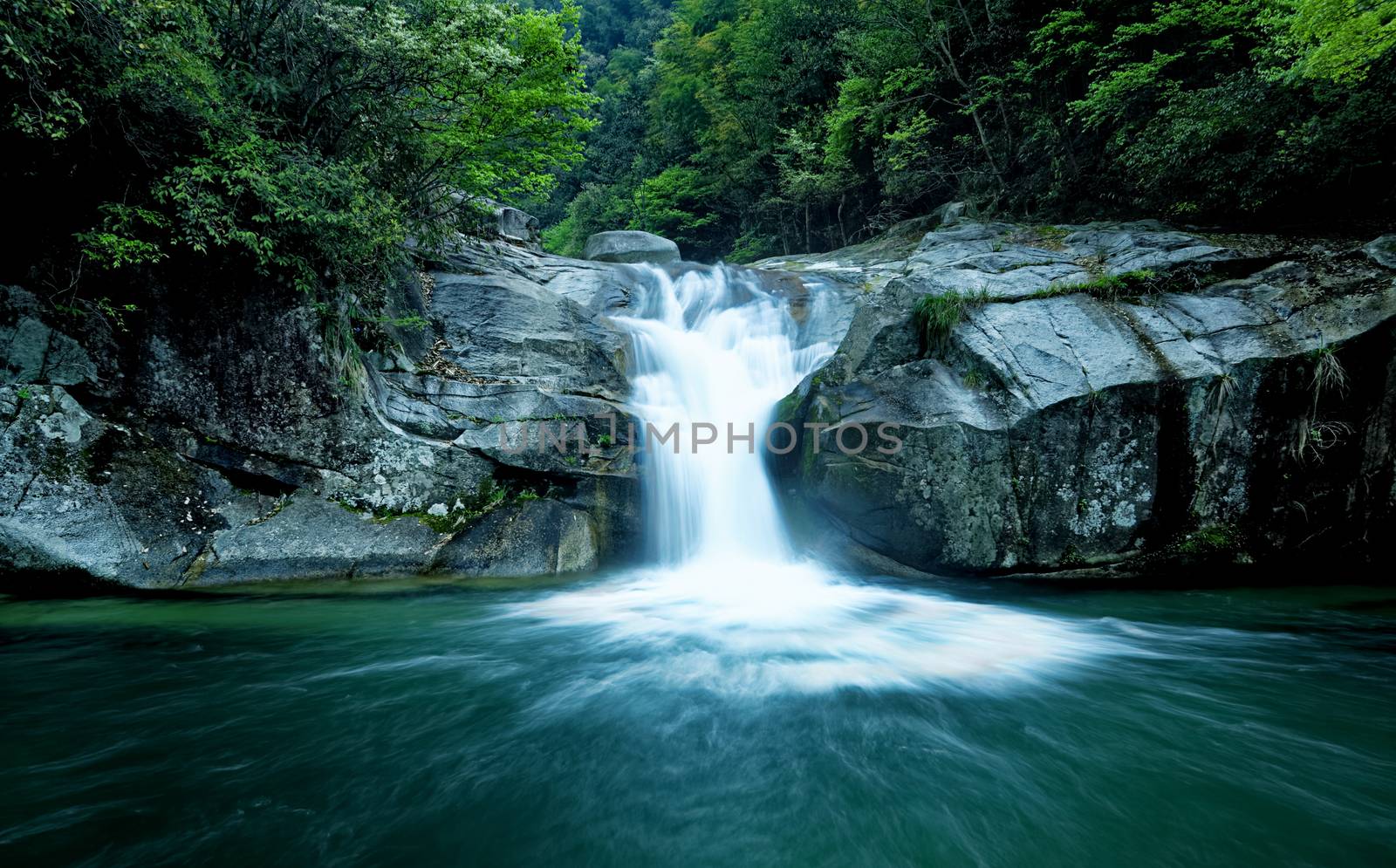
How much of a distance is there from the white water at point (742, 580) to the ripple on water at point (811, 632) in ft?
0.07

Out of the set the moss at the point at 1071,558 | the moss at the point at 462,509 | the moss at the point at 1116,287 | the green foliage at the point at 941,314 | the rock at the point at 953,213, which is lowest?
the moss at the point at 1071,558

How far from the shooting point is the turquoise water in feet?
7.09

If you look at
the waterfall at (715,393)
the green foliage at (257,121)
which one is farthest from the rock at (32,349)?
the waterfall at (715,393)

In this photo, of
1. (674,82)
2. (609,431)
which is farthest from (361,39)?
(674,82)

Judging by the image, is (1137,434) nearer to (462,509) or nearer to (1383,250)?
(1383,250)

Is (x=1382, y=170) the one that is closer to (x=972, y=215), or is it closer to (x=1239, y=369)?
(x=1239, y=369)

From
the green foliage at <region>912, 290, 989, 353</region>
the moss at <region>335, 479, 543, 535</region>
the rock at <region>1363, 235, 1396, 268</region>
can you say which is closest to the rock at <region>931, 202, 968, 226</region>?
the rock at <region>1363, 235, 1396, 268</region>

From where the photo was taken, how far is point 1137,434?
6293 millimetres

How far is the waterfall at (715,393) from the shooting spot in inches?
305

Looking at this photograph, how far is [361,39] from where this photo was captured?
6.29 meters

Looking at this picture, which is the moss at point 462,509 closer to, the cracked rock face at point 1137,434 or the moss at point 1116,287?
the cracked rock face at point 1137,434

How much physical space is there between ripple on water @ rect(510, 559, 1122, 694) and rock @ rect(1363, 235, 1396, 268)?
582cm

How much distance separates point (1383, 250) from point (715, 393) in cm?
830

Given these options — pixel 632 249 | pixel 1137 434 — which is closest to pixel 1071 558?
pixel 1137 434
